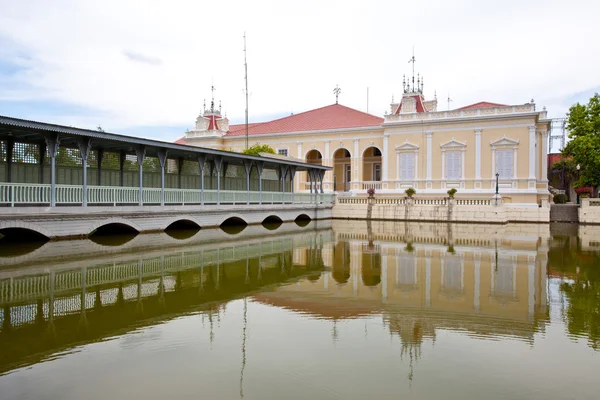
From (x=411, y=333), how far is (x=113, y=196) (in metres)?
11.6

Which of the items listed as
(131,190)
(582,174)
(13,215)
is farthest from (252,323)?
(582,174)

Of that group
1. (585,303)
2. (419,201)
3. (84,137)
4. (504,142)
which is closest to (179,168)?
(84,137)

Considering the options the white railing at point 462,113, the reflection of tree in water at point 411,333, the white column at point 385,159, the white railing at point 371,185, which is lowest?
the reflection of tree in water at point 411,333

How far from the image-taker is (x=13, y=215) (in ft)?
38.6

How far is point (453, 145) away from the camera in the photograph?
33.1 metres

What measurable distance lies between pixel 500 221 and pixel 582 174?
853 cm

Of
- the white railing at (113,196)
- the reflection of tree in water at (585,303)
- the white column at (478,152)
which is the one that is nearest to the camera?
the reflection of tree in water at (585,303)

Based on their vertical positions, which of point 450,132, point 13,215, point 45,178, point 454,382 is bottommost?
point 454,382

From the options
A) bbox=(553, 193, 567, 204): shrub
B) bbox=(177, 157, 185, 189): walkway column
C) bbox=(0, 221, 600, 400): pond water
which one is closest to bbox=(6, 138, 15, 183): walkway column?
bbox=(0, 221, 600, 400): pond water

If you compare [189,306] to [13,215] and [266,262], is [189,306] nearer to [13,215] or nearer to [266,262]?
[266,262]

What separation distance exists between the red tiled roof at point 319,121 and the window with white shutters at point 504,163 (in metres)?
9.13

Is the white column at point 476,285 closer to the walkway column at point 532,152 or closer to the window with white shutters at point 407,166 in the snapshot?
the walkway column at point 532,152

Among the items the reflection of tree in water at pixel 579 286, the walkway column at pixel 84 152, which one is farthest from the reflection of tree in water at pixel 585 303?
the walkway column at pixel 84 152

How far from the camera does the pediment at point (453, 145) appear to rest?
3278 cm
